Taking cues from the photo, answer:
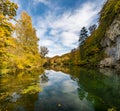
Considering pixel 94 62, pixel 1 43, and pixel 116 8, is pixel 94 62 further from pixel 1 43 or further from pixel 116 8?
pixel 1 43

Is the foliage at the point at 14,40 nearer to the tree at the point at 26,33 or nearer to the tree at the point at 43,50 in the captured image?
the tree at the point at 26,33

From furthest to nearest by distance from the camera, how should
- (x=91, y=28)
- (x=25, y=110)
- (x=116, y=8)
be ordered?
(x=91, y=28) → (x=116, y=8) → (x=25, y=110)

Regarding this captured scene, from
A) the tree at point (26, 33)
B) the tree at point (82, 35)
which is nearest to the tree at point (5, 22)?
the tree at point (26, 33)

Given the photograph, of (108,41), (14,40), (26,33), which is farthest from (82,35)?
(14,40)

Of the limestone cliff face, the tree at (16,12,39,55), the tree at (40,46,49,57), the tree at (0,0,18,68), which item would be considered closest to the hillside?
the limestone cliff face

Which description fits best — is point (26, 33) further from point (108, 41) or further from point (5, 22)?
point (5, 22)

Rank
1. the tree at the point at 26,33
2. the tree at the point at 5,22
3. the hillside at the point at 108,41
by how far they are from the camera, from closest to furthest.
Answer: the tree at the point at 5,22
the tree at the point at 26,33
the hillside at the point at 108,41

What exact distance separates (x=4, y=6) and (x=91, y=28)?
88278 mm

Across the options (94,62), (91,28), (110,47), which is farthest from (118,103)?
(91,28)

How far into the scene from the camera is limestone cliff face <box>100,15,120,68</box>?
39144 millimetres

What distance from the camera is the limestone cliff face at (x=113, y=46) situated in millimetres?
39144

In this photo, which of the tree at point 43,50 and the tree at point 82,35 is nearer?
the tree at point 82,35

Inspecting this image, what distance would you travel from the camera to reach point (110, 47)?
47594mm

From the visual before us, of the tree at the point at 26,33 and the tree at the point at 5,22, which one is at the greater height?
the tree at the point at 26,33
